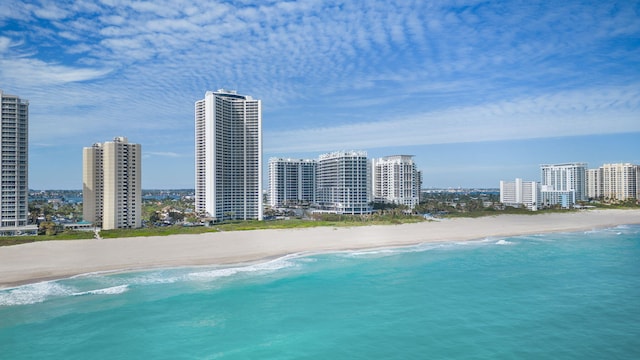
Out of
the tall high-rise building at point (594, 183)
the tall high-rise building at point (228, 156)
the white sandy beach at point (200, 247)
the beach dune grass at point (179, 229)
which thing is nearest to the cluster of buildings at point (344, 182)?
the beach dune grass at point (179, 229)

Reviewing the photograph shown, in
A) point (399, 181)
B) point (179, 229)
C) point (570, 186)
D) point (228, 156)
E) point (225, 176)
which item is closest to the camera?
point (179, 229)

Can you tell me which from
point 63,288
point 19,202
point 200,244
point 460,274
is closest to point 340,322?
point 460,274

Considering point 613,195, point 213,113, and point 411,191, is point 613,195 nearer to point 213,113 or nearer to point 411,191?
point 411,191

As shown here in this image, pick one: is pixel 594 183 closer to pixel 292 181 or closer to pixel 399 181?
pixel 399 181

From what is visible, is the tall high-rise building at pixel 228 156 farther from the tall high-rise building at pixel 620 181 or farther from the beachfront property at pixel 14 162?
the tall high-rise building at pixel 620 181

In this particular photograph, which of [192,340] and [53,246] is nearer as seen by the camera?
[192,340]

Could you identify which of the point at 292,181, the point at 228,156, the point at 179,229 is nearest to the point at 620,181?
the point at 292,181
